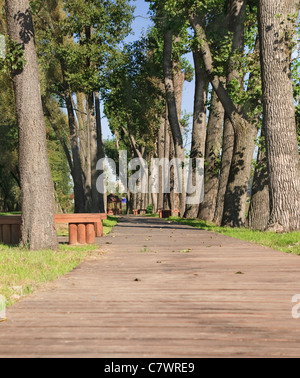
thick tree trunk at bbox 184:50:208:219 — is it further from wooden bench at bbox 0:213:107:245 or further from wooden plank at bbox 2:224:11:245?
wooden plank at bbox 2:224:11:245

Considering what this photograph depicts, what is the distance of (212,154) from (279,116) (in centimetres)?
1102

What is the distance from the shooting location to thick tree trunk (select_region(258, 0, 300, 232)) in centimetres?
1412

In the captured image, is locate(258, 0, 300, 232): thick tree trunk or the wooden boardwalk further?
locate(258, 0, 300, 232): thick tree trunk

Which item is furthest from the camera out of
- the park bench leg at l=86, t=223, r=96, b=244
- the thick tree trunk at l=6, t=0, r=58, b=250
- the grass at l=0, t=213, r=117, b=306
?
the park bench leg at l=86, t=223, r=96, b=244

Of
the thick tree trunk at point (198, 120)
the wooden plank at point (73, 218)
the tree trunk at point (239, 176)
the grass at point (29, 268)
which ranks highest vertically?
the thick tree trunk at point (198, 120)

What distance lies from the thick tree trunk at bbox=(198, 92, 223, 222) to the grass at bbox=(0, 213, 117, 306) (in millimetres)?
14707

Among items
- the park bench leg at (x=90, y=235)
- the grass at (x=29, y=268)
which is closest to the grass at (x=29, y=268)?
the grass at (x=29, y=268)

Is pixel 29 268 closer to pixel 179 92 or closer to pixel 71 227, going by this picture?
pixel 71 227

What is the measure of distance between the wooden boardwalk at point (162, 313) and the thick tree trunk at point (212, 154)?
16.9m

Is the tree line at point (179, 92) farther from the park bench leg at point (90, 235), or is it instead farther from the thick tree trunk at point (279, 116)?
the park bench leg at point (90, 235)

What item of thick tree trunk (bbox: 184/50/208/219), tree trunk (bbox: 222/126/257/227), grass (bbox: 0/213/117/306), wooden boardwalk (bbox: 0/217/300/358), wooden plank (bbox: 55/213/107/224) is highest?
thick tree trunk (bbox: 184/50/208/219)

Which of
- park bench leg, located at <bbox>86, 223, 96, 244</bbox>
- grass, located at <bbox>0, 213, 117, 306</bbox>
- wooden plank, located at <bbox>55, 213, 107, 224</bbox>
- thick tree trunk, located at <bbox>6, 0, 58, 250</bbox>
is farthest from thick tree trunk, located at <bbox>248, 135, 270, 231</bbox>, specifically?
thick tree trunk, located at <bbox>6, 0, 58, 250</bbox>

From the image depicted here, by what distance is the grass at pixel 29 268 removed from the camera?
638 cm

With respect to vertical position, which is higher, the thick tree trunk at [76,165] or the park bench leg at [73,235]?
the thick tree trunk at [76,165]
